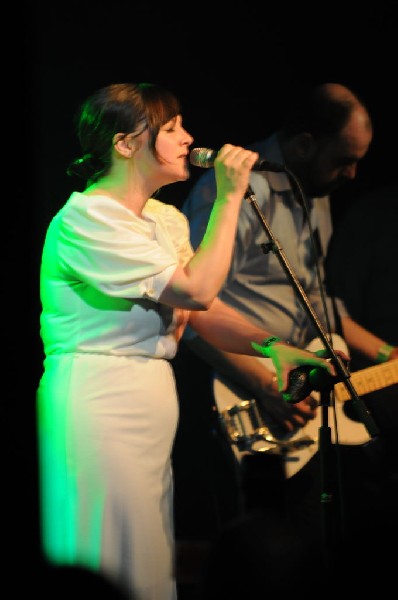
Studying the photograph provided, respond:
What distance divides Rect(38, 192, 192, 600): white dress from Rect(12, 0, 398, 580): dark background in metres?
0.69

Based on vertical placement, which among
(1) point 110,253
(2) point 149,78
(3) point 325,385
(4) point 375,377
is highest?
(2) point 149,78

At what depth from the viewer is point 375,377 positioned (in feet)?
11.2

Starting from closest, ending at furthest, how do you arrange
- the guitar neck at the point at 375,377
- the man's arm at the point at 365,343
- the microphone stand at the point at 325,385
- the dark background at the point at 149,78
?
the microphone stand at the point at 325,385, the dark background at the point at 149,78, the guitar neck at the point at 375,377, the man's arm at the point at 365,343

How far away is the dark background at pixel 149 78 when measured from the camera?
307 centimetres

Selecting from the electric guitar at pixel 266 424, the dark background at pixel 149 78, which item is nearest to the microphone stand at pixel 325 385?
the electric guitar at pixel 266 424

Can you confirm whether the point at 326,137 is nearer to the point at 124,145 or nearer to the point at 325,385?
the point at 124,145

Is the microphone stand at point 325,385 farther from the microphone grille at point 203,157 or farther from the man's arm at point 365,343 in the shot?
the man's arm at point 365,343

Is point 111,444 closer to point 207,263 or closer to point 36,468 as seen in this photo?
point 207,263

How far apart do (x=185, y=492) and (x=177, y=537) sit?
22 cm

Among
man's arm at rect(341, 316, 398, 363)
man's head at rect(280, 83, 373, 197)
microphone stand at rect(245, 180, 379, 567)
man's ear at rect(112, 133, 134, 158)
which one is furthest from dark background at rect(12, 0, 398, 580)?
microphone stand at rect(245, 180, 379, 567)

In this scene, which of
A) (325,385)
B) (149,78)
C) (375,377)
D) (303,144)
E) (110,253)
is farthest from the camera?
(303,144)

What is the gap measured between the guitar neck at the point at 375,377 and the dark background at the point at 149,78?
0.94 m

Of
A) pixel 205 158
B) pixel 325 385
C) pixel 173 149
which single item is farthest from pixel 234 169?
pixel 325 385

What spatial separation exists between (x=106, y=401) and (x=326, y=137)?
6.12 ft
